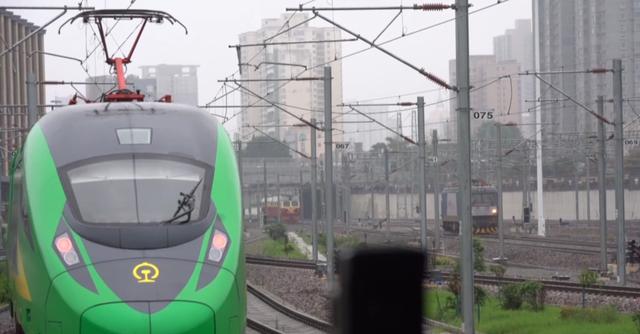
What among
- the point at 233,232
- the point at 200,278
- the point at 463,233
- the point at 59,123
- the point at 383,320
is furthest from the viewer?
the point at 463,233

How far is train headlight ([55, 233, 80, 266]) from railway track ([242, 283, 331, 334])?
8856 mm

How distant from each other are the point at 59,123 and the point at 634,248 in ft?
93.9

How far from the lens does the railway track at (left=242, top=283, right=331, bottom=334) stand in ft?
69.9

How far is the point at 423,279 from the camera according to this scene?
208cm

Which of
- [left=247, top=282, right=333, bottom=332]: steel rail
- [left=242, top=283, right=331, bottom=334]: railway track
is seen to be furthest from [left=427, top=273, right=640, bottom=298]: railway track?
[left=242, top=283, right=331, bottom=334]: railway track

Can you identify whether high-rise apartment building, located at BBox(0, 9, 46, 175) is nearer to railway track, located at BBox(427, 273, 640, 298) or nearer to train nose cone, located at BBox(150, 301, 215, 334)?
railway track, located at BBox(427, 273, 640, 298)

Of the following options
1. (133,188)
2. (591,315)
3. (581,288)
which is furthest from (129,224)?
(581,288)

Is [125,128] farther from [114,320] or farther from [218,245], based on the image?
[114,320]

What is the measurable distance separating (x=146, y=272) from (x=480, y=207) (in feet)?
185

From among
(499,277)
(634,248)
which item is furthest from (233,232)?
(634,248)

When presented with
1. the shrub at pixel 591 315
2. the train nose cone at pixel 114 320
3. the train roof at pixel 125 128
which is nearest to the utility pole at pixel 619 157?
the shrub at pixel 591 315

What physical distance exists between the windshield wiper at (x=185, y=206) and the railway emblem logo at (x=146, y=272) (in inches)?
22.8

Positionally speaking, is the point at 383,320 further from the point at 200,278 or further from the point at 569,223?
the point at 569,223

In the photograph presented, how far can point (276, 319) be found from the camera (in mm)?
22453
